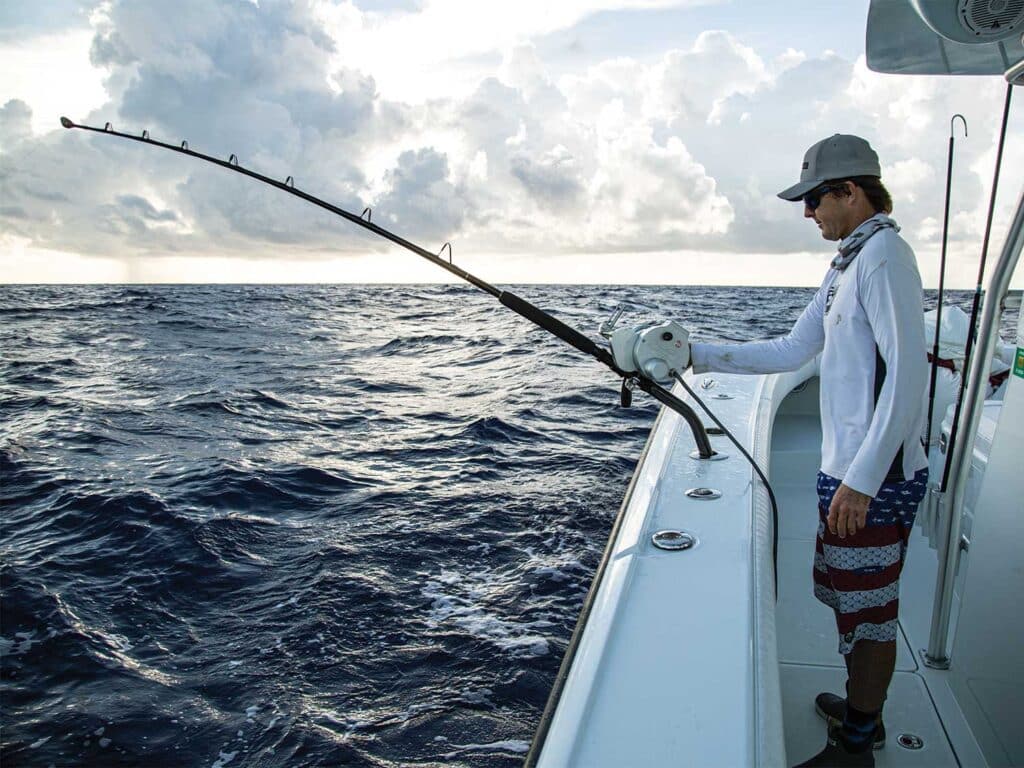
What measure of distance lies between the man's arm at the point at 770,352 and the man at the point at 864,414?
26 centimetres

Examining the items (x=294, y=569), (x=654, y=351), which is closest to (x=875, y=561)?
(x=654, y=351)

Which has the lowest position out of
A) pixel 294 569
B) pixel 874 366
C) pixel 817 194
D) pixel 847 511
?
pixel 294 569

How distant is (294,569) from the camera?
3.77m

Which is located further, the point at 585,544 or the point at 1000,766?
the point at 585,544

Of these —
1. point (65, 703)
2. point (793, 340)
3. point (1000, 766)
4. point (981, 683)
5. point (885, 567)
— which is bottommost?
point (65, 703)

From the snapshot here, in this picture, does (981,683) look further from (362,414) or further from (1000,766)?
(362,414)

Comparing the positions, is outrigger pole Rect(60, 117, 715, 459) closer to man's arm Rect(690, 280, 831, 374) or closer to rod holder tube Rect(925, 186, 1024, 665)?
man's arm Rect(690, 280, 831, 374)

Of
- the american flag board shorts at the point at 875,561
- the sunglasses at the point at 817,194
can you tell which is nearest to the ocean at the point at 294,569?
the american flag board shorts at the point at 875,561

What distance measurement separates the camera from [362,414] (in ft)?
25.2

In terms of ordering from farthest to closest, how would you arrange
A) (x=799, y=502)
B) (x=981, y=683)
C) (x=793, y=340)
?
(x=799, y=502) < (x=793, y=340) < (x=981, y=683)

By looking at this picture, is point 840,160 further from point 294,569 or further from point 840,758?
point 294,569

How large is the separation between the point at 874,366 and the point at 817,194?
1.41 feet

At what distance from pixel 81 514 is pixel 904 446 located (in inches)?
186

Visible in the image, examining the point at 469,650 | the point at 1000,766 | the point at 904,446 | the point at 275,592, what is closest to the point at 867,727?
the point at 1000,766
